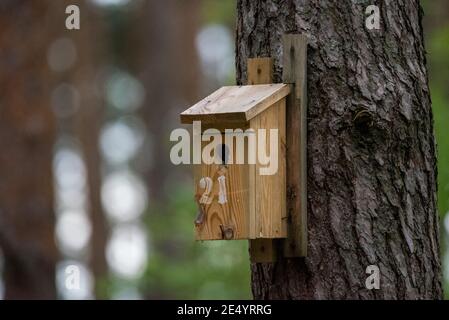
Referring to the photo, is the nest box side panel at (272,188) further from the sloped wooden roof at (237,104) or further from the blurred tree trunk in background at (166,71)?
the blurred tree trunk in background at (166,71)

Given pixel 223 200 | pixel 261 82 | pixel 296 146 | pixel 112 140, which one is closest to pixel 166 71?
pixel 112 140

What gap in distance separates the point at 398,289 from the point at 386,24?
1.10m

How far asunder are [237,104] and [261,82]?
0.28 m

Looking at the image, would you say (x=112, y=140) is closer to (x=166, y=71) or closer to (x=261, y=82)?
(x=166, y=71)

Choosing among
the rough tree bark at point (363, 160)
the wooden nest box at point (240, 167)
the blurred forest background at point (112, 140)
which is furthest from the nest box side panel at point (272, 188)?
the blurred forest background at point (112, 140)

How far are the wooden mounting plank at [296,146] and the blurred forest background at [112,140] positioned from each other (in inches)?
67.3

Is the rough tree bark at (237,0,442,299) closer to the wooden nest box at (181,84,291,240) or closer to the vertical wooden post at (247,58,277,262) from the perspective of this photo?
the vertical wooden post at (247,58,277,262)

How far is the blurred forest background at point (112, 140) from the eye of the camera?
7777 millimetres

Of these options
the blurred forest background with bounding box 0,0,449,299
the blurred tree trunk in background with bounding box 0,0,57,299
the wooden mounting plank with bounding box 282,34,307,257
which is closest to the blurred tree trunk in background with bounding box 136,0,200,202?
the blurred forest background with bounding box 0,0,449,299

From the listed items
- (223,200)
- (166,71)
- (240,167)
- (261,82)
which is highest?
(166,71)

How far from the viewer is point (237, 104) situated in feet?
11.9

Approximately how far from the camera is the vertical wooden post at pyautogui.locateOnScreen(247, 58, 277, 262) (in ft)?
12.4

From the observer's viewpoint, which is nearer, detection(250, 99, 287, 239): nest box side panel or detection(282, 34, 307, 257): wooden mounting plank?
detection(250, 99, 287, 239): nest box side panel
